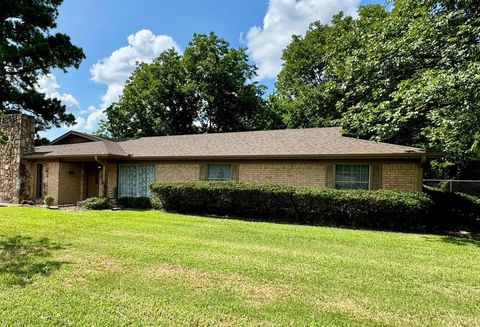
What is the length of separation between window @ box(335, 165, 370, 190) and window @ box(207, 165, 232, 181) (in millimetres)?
4694

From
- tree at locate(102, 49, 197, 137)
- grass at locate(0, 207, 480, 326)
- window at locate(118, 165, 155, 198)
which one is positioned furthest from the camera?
tree at locate(102, 49, 197, 137)

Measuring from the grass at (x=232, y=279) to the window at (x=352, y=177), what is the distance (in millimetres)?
3621

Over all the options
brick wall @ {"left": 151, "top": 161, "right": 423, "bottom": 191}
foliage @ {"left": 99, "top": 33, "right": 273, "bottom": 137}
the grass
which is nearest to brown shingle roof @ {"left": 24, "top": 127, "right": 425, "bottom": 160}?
brick wall @ {"left": 151, "top": 161, "right": 423, "bottom": 191}

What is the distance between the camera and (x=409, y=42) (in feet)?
38.0

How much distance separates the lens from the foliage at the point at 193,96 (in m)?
32.1

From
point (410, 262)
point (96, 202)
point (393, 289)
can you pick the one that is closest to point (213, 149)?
point (96, 202)

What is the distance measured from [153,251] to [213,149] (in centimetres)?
910

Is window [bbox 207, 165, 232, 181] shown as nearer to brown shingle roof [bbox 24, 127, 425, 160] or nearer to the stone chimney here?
brown shingle roof [bbox 24, 127, 425, 160]

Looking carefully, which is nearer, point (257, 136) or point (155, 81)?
point (257, 136)

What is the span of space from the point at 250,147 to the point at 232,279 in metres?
10.2

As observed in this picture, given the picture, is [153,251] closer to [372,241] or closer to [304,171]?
[372,241]

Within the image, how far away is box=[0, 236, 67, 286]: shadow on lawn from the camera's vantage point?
5.12 metres

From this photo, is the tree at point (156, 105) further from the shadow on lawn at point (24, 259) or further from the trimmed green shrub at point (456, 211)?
the shadow on lawn at point (24, 259)

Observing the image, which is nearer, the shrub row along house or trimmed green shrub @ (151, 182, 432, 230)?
trimmed green shrub @ (151, 182, 432, 230)
